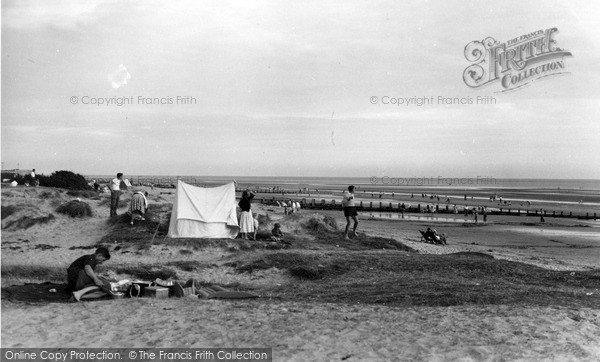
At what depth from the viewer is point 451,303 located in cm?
992

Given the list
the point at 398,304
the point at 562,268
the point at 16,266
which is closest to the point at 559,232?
the point at 562,268

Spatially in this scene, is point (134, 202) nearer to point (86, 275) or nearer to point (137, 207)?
point (137, 207)

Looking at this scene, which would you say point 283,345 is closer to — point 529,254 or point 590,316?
point 590,316

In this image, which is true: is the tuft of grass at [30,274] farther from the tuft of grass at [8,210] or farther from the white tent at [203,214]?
the tuft of grass at [8,210]

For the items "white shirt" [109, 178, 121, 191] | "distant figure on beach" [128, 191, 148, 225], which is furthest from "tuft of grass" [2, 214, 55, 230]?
"distant figure on beach" [128, 191, 148, 225]

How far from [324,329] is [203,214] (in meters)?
11.2

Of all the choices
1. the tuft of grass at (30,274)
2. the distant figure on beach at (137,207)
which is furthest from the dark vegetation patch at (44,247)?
the distant figure on beach at (137,207)

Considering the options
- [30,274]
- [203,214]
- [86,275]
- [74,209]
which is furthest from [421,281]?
[74,209]

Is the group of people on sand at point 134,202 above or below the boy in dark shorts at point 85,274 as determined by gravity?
above

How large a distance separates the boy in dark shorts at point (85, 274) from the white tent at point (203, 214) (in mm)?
7908

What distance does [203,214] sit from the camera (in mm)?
18641

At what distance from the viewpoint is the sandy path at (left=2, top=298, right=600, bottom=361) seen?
7.39 meters

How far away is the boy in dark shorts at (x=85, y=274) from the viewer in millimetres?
10094

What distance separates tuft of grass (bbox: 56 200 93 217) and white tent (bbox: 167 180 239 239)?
5.04 meters
